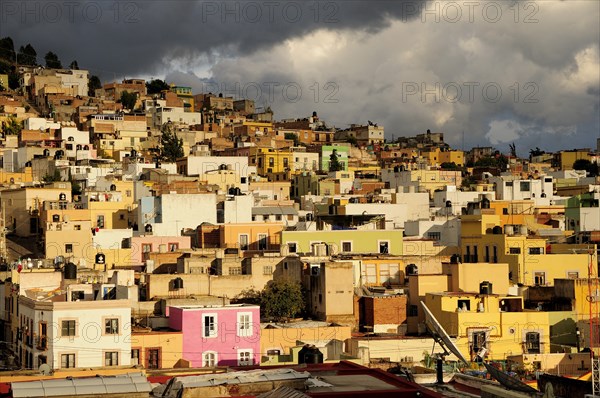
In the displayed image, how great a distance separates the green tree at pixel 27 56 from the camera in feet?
422

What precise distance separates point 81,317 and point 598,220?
3596 cm

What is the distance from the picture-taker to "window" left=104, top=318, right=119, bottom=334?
31.4 m

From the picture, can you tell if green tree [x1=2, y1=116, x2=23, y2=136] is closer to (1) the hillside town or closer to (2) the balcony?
(1) the hillside town

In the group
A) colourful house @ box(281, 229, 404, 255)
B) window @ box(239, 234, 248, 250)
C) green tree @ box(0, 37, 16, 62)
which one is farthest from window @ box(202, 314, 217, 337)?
green tree @ box(0, 37, 16, 62)

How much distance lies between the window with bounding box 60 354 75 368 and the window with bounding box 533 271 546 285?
21423 millimetres

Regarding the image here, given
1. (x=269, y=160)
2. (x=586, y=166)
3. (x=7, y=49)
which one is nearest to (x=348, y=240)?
(x=269, y=160)

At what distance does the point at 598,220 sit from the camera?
60.8 metres

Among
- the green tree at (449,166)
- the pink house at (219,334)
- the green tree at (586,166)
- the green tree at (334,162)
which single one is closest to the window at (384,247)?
the pink house at (219,334)

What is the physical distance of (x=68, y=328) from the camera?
31156mm

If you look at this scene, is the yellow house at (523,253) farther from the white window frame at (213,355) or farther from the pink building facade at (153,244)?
the white window frame at (213,355)

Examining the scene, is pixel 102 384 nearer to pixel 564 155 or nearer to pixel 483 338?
pixel 483 338

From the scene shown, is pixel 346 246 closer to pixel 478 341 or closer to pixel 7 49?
pixel 478 341

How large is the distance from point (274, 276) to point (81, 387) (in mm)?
25383

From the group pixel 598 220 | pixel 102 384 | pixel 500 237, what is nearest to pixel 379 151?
pixel 598 220
